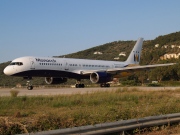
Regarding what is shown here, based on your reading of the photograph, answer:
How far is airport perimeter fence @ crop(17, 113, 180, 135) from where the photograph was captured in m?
6.27

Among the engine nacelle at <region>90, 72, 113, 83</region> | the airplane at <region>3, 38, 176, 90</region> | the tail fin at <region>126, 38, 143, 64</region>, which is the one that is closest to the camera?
the airplane at <region>3, 38, 176, 90</region>

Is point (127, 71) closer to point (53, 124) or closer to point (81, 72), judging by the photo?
point (81, 72)

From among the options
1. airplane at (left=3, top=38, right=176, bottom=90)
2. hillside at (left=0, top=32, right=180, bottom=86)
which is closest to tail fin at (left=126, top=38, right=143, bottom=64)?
airplane at (left=3, top=38, right=176, bottom=90)

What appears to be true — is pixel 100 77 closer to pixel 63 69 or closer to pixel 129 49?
pixel 63 69

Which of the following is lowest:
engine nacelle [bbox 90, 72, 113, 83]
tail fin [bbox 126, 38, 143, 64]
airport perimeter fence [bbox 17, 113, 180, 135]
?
airport perimeter fence [bbox 17, 113, 180, 135]

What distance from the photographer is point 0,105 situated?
502 inches

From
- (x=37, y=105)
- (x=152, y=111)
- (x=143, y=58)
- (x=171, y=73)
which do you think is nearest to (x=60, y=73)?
A: (x=37, y=105)

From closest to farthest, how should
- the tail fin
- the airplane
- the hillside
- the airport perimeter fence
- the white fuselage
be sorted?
the airport perimeter fence, the white fuselage, the airplane, the tail fin, the hillside

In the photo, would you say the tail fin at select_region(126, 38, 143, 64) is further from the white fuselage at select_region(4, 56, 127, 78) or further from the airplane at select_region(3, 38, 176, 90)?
the white fuselage at select_region(4, 56, 127, 78)

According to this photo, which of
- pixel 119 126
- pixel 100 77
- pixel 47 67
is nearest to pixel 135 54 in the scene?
pixel 100 77

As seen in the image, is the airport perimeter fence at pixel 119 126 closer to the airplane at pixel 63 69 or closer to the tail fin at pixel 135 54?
the airplane at pixel 63 69

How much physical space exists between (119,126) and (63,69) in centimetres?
2647

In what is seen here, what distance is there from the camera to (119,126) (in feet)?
23.3

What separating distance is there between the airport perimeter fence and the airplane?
22644mm
